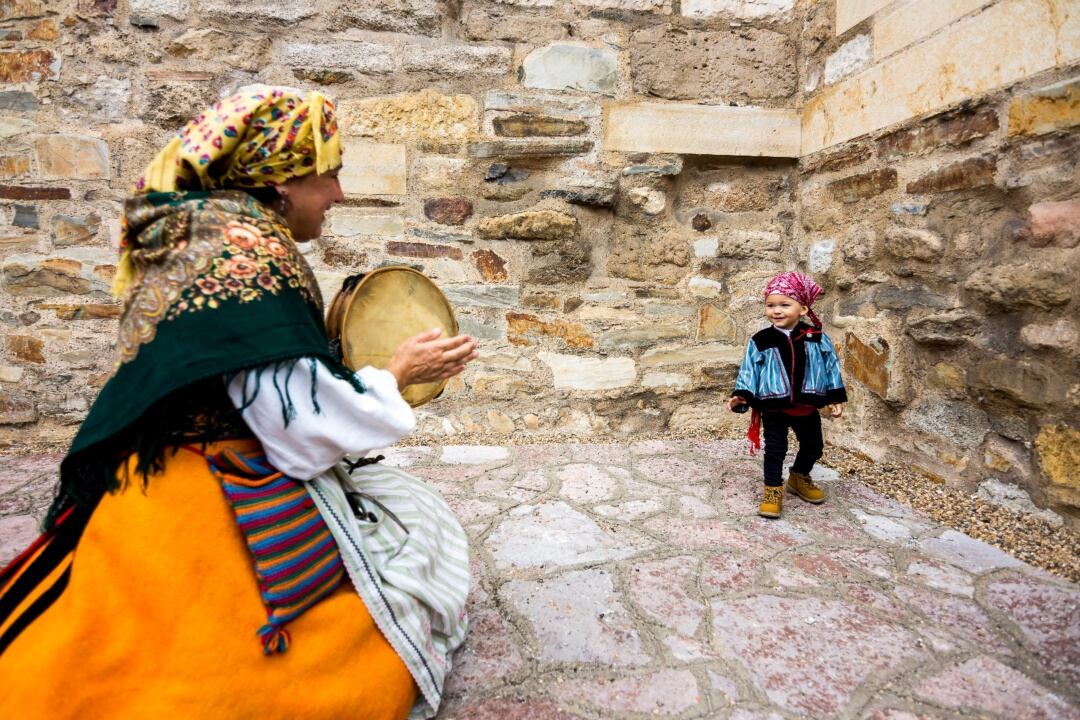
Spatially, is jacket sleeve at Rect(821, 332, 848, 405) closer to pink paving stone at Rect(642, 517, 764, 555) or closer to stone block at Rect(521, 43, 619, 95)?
pink paving stone at Rect(642, 517, 764, 555)

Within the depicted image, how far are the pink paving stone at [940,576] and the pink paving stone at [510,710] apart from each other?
1.36 metres

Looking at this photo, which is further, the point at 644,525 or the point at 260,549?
the point at 644,525

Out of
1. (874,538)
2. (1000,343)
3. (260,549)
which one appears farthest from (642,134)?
(260,549)

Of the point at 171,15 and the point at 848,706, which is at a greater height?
the point at 171,15

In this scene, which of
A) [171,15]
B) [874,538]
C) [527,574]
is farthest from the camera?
[171,15]

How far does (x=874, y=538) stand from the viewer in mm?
2418

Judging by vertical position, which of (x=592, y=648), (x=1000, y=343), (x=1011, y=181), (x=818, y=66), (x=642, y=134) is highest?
(x=818, y=66)

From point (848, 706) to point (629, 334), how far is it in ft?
8.30

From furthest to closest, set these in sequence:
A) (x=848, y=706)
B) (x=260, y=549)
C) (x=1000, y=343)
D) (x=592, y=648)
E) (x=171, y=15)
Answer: (x=171, y=15), (x=1000, y=343), (x=592, y=648), (x=848, y=706), (x=260, y=549)

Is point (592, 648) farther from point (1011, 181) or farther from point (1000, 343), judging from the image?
point (1011, 181)

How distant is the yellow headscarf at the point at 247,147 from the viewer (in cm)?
129

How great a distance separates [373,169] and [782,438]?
259 centimetres

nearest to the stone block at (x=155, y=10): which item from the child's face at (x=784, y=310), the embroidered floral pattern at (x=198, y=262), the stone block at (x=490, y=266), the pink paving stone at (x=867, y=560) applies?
the stone block at (x=490, y=266)

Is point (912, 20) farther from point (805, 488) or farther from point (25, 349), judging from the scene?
point (25, 349)
